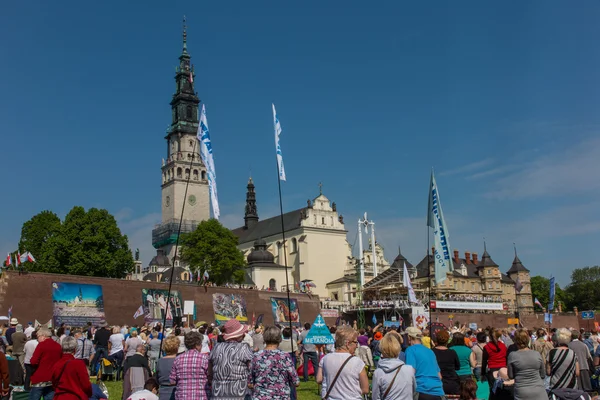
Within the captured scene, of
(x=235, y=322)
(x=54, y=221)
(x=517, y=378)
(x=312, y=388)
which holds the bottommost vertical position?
(x=312, y=388)

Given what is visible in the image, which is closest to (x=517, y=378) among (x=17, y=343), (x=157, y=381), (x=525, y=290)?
(x=157, y=381)

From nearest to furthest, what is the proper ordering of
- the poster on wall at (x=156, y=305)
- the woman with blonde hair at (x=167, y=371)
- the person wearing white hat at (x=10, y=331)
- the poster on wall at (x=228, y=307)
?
the woman with blonde hair at (x=167, y=371) < the person wearing white hat at (x=10, y=331) < the poster on wall at (x=156, y=305) < the poster on wall at (x=228, y=307)

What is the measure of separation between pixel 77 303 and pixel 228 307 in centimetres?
1524

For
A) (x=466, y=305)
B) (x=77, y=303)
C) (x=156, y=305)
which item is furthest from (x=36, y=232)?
(x=466, y=305)

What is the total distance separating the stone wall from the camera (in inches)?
1510

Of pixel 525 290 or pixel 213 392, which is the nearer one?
pixel 213 392

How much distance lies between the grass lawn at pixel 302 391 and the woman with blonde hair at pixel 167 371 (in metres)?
6.75

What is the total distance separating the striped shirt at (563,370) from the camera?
9.21 m

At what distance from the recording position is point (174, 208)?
10025 cm

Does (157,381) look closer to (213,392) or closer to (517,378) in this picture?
(213,392)

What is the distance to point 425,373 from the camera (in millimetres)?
8156

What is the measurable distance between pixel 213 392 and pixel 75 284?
37433 mm

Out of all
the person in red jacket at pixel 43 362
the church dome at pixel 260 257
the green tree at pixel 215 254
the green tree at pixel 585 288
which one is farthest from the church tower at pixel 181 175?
the person in red jacket at pixel 43 362

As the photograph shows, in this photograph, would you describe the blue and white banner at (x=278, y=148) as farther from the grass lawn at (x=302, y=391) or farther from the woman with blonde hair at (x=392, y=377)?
the woman with blonde hair at (x=392, y=377)
